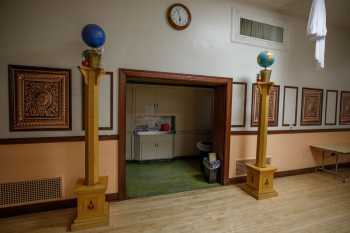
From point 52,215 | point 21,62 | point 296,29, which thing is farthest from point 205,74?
point 52,215

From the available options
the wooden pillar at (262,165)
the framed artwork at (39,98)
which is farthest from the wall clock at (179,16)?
the framed artwork at (39,98)

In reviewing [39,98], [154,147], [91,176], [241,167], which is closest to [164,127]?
[154,147]

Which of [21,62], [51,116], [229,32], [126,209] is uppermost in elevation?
[229,32]

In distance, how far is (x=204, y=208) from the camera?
2688 mm

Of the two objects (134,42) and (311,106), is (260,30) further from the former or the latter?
(134,42)

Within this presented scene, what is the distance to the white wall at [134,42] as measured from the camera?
7.59 ft

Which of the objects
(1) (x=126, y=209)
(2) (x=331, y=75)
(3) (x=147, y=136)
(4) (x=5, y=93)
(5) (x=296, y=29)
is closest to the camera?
(4) (x=5, y=93)

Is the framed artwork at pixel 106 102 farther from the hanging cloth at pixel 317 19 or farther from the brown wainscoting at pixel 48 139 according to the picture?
the hanging cloth at pixel 317 19

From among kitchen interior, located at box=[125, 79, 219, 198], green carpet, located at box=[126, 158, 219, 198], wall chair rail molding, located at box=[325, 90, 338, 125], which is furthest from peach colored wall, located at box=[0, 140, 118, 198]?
wall chair rail molding, located at box=[325, 90, 338, 125]

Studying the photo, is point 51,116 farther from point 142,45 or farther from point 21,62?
point 142,45

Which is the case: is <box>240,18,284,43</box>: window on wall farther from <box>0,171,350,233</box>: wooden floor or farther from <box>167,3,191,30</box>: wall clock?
<box>0,171,350,233</box>: wooden floor

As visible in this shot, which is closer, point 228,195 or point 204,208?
point 204,208

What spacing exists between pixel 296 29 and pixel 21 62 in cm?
470

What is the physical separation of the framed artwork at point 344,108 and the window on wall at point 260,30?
2.23 m
